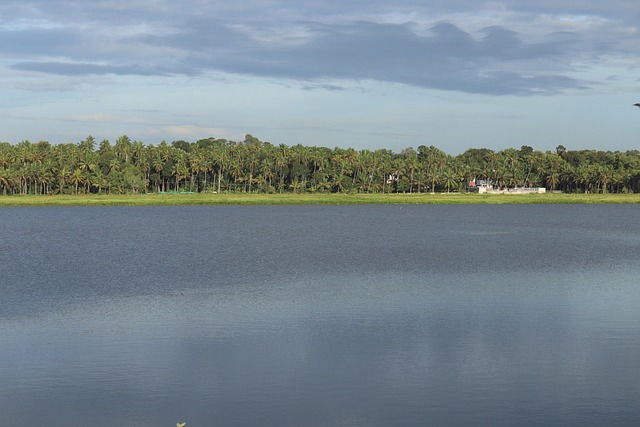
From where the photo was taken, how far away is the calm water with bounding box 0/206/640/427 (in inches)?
1064

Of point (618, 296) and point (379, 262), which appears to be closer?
point (618, 296)

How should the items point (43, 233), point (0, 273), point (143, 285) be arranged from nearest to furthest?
1. point (143, 285)
2. point (0, 273)
3. point (43, 233)

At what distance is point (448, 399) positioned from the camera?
91.1 feet

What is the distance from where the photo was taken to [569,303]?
1901 inches

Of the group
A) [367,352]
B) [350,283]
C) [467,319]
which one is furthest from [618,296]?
[367,352]

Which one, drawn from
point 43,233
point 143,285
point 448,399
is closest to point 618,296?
point 448,399

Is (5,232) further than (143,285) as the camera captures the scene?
Yes

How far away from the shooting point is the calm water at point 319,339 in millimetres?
27031

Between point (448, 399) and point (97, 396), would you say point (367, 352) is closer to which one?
point (448, 399)

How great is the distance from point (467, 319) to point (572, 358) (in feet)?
30.4

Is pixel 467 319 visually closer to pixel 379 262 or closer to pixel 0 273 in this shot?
pixel 379 262

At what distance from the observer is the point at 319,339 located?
123 feet

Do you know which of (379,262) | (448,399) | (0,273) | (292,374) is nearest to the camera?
(448,399)

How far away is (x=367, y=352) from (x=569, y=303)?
1922cm
